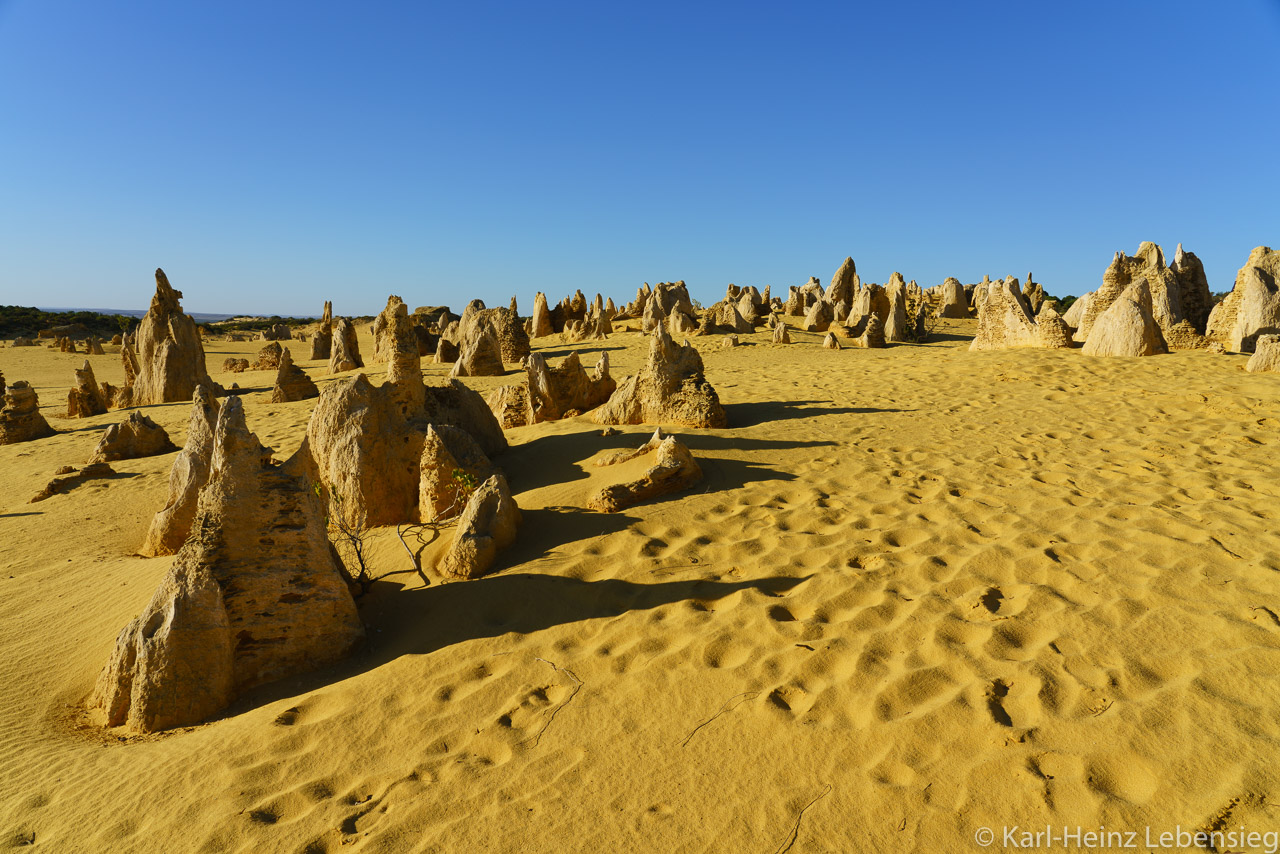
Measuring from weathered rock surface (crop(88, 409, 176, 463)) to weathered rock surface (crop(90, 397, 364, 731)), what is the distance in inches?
278

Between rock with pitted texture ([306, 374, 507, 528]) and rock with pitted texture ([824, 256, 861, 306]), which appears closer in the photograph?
rock with pitted texture ([306, 374, 507, 528])

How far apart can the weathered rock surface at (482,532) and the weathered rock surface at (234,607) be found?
71 cm

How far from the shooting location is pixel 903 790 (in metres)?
2.60

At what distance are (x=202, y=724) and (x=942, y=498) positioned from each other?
16.5 feet

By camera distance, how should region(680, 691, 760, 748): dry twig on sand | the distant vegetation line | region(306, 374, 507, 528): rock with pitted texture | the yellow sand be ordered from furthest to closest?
the distant vegetation line, region(306, 374, 507, 528): rock with pitted texture, region(680, 691, 760, 748): dry twig on sand, the yellow sand

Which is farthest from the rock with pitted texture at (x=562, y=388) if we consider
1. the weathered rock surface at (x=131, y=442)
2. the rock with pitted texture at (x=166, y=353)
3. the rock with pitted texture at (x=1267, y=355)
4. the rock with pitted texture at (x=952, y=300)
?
the rock with pitted texture at (x=952, y=300)

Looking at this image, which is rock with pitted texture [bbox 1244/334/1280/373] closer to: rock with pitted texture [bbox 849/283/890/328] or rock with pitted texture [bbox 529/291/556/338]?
rock with pitted texture [bbox 849/283/890/328]

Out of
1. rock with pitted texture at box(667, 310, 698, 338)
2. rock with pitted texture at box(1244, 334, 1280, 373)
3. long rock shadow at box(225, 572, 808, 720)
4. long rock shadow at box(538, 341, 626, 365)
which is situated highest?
rock with pitted texture at box(667, 310, 698, 338)

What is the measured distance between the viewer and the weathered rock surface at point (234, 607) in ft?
11.0

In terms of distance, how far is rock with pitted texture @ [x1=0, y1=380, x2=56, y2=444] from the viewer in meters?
11.6

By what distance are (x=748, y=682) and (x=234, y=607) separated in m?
2.70

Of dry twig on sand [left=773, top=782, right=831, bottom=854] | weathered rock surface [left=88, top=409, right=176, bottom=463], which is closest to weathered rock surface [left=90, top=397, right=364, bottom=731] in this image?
dry twig on sand [left=773, top=782, right=831, bottom=854]

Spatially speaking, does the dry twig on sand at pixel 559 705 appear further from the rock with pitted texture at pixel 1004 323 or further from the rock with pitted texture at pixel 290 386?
the rock with pitted texture at pixel 1004 323

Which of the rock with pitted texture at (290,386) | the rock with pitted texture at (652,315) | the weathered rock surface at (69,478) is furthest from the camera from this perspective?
the rock with pitted texture at (652,315)
